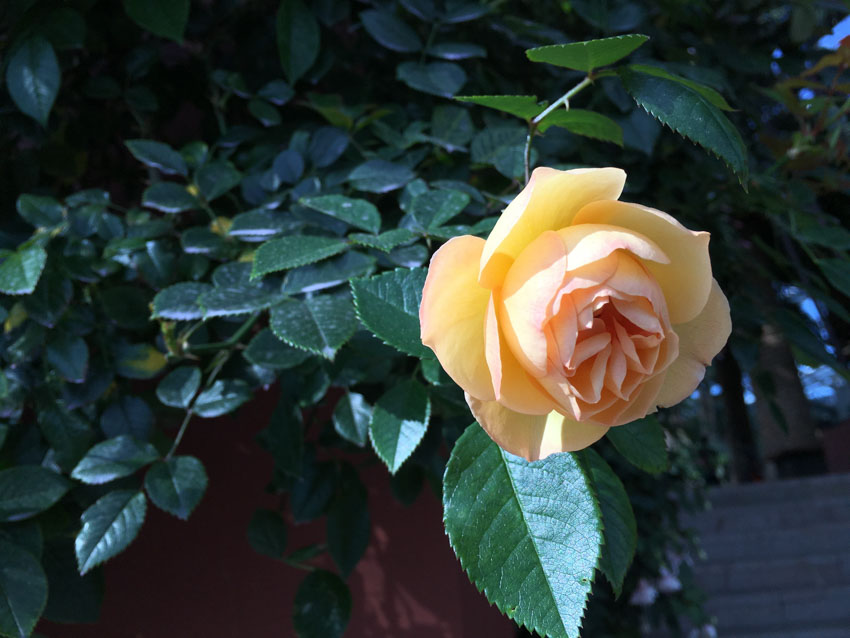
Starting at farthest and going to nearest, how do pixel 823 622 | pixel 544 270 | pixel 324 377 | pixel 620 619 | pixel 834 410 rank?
pixel 834 410 → pixel 823 622 → pixel 620 619 → pixel 324 377 → pixel 544 270

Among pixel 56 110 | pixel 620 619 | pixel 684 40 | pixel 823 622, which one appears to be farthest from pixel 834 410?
pixel 56 110

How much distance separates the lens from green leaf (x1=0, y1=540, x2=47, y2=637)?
0.47 meters

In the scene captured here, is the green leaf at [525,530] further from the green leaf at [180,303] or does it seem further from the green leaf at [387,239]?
the green leaf at [180,303]

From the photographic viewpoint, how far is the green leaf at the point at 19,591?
0.47 metres

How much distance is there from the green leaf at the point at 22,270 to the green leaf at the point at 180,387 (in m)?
0.13

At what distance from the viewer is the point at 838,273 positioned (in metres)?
0.63

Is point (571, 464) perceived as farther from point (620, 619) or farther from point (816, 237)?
point (620, 619)

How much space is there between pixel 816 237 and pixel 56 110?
859 mm

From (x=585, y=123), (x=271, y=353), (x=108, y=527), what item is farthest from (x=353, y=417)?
(x=585, y=123)

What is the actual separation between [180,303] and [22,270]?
128 millimetres

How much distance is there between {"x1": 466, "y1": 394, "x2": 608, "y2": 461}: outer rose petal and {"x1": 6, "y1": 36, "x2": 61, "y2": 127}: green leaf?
590 millimetres

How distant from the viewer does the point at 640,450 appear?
1.25 feet

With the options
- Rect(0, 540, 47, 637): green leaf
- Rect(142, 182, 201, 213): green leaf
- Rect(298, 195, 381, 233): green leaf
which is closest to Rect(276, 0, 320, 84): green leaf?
Rect(142, 182, 201, 213): green leaf

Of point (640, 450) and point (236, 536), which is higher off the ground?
point (640, 450)
